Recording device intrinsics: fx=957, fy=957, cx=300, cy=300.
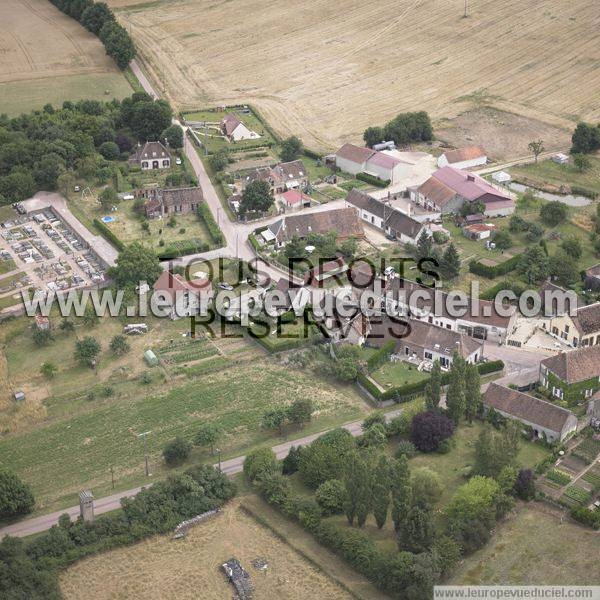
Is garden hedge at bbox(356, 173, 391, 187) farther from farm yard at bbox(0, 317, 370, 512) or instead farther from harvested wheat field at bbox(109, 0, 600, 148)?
farm yard at bbox(0, 317, 370, 512)

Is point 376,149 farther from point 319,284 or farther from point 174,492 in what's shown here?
point 174,492

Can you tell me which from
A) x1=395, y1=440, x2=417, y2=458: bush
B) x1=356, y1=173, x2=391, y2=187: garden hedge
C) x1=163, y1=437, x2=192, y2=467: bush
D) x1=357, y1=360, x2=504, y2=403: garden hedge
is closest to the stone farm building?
x1=356, y1=173, x2=391, y2=187: garden hedge

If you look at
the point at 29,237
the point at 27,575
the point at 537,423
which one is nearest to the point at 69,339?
the point at 29,237

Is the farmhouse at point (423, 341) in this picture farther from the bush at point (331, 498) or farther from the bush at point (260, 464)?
the bush at point (331, 498)

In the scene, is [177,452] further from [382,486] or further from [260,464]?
[382,486]

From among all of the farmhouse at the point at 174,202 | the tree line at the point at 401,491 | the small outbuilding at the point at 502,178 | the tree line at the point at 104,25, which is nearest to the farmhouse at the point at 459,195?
the small outbuilding at the point at 502,178

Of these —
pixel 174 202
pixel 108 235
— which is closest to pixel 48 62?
pixel 174 202
